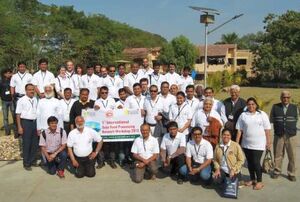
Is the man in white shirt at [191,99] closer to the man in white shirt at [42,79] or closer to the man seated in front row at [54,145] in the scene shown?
the man seated in front row at [54,145]

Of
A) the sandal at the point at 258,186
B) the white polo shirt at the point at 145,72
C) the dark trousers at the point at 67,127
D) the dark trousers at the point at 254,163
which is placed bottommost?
the sandal at the point at 258,186

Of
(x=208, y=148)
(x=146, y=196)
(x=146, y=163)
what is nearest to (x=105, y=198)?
(x=146, y=196)

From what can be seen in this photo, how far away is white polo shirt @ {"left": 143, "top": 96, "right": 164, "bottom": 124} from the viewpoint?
9148mm

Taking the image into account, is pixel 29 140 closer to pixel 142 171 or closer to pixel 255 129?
pixel 142 171

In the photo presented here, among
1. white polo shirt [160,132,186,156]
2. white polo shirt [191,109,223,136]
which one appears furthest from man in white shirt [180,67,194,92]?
white polo shirt [160,132,186,156]

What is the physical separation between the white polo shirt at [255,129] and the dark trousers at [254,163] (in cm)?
9

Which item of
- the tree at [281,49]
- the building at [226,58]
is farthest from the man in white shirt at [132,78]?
the building at [226,58]

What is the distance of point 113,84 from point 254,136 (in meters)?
4.49

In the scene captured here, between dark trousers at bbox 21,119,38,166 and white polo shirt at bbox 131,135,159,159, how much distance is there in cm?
233

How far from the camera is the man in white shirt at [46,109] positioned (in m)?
9.04

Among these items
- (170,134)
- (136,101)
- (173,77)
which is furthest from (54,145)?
(173,77)

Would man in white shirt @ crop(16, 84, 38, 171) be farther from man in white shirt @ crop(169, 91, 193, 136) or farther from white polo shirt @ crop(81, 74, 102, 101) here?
man in white shirt @ crop(169, 91, 193, 136)

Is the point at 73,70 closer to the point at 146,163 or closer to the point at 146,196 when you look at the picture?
the point at 146,163

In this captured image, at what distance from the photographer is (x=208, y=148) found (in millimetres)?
7871
